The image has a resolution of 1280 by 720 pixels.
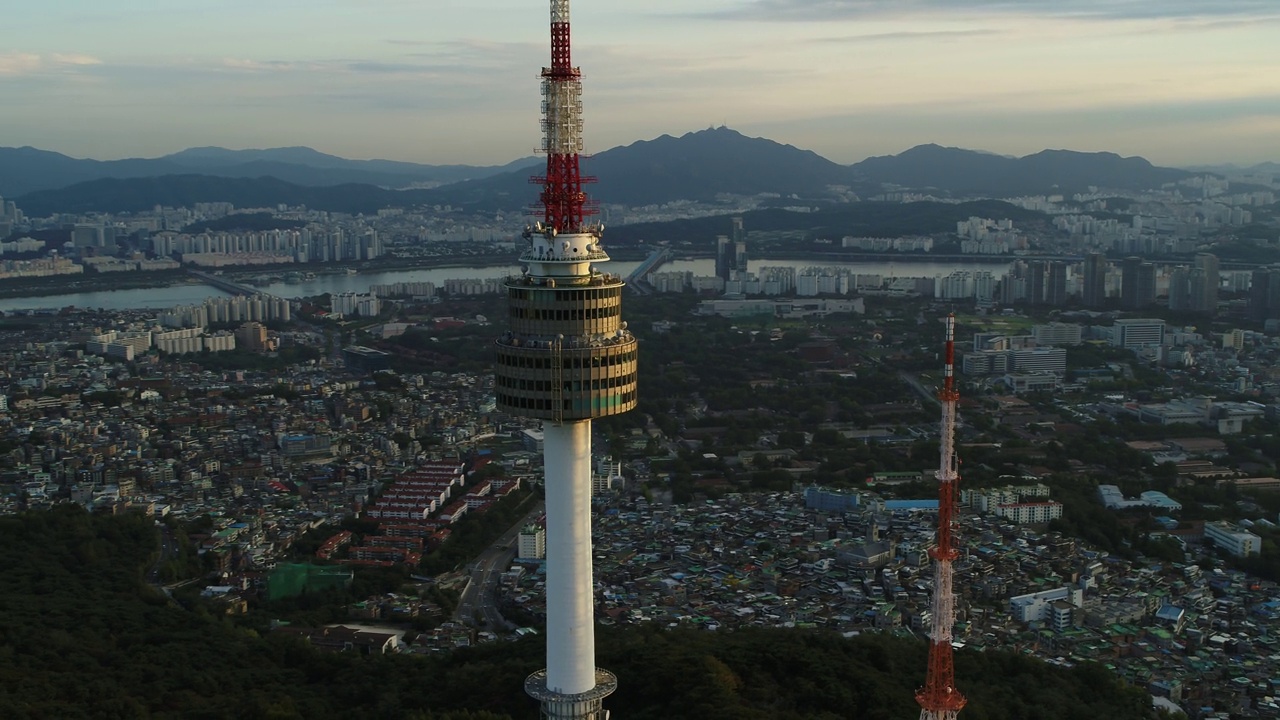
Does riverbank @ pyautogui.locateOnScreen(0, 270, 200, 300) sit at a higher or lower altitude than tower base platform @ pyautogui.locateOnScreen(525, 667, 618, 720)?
higher

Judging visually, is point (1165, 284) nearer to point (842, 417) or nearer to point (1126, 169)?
point (842, 417)

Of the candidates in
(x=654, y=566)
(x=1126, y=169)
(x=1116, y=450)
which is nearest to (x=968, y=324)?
(x=1116, y=450)

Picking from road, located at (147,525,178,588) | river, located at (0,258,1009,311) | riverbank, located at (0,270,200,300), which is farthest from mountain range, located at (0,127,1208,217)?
road, located at (147,525,178,588)

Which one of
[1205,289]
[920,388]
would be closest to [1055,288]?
[1205,289]

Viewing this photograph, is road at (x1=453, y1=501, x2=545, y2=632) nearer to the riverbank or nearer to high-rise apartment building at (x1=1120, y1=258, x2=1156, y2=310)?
high-rise apartment building at (x1=1120, y1=258, x2=1156, y2=310)

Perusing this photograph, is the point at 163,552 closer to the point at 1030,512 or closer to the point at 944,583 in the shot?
the point at 1030,512
